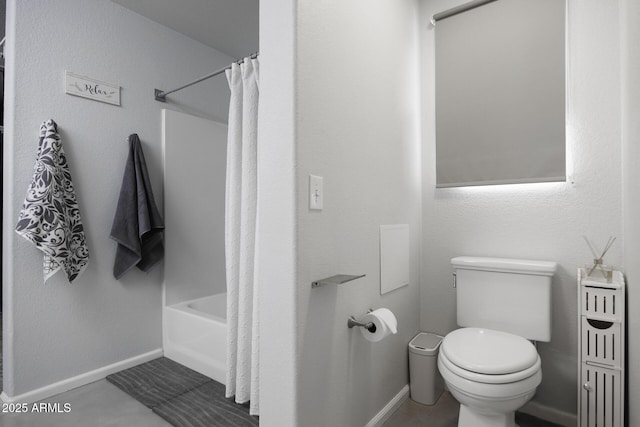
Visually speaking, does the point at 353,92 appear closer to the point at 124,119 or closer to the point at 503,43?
the point at 503,43

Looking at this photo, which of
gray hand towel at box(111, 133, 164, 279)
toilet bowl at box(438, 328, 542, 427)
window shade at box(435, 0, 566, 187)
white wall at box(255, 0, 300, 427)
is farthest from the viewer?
gray hand towel at box(111, 133, 164, 279)

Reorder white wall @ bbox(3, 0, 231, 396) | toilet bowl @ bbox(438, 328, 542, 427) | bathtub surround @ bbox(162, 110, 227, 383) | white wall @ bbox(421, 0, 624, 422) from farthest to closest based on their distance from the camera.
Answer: bathtub surround @ bbox(162, 110, 227, 383) < white wall @ bbox(3, 0, 231, 396) < white wall @ bbox(421, 0, 624, 422) < toilet bowl @ bbox(438, 328, 542, 427)

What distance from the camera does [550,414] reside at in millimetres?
1680

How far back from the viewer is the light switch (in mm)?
1183

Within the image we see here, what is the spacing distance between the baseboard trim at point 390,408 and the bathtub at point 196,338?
932mm

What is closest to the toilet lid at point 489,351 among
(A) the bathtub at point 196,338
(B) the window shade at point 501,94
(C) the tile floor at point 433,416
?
(C) the tile floor at point 433,416

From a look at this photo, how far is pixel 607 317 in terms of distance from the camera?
1.31m

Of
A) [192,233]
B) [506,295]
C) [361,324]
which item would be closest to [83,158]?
[192,233]

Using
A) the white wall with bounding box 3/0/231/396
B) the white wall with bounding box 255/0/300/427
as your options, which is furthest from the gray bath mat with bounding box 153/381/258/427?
the white wall with bounding box 3/0/231/396

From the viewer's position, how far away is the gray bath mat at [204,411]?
160 centimetres

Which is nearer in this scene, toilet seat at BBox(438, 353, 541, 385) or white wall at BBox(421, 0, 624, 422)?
toilet seat at BBox(438, 353, 541, 385)

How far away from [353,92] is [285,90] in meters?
0.43

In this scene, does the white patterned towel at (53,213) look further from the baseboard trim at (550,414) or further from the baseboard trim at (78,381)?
the baseboard trim at (550,414)

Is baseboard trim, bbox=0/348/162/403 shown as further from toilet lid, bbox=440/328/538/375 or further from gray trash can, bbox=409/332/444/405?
toilet lid, bbox=440/328/538/375
